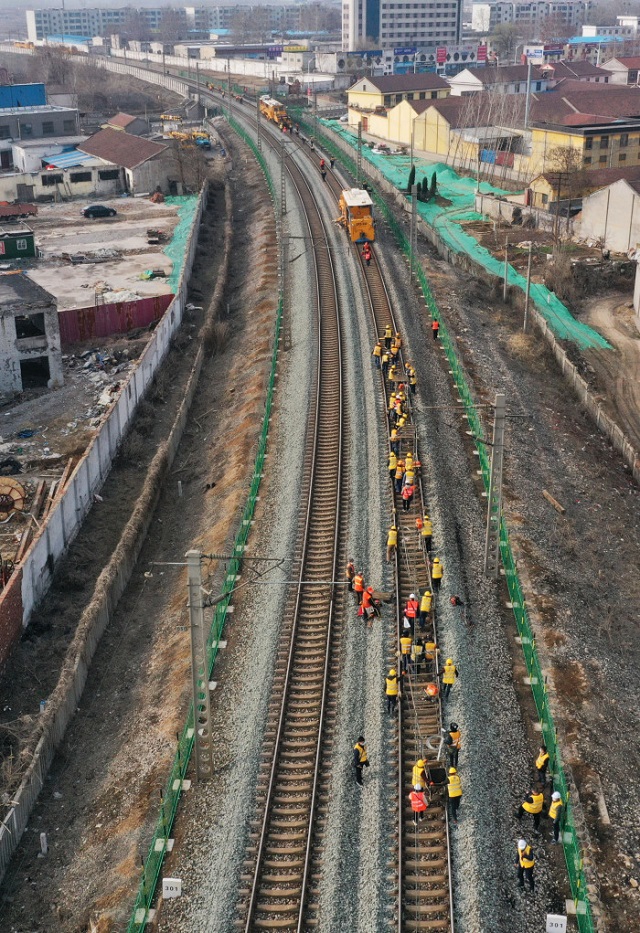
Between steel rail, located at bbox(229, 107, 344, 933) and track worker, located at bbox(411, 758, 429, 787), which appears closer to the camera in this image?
steel rail, located at bbox(229, 107, 344, 933)

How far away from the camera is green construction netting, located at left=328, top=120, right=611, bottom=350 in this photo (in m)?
50.7

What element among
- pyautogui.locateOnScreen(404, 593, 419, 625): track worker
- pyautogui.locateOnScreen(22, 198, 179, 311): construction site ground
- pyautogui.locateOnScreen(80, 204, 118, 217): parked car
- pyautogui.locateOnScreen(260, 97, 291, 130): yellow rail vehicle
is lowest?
pyautogui.locateOnScreen(404, 593, 419, 625): track worker

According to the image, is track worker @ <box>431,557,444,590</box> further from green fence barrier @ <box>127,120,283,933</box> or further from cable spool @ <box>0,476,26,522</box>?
cable spool @ <box>0,476,26,522</box>

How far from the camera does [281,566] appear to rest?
→ 2794cm

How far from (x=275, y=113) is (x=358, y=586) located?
79.2m

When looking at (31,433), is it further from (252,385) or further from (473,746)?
(473,746)

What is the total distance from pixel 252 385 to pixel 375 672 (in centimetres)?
1890

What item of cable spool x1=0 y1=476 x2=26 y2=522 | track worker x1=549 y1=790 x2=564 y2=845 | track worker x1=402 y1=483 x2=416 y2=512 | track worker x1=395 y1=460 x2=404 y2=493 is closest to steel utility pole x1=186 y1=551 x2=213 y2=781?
track worker x1=549 y1=790 x2=564 y2=845

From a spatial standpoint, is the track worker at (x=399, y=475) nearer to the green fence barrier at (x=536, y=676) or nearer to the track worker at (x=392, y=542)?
the green fence barrier at (x=536, y=676)

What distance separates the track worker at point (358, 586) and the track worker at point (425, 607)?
1451mm

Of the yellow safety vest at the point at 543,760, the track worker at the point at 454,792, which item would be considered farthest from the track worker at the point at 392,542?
the track worker at the point at 454,792

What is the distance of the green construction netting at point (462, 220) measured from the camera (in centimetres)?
5069

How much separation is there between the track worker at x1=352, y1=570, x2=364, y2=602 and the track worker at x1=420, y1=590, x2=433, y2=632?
145 cm

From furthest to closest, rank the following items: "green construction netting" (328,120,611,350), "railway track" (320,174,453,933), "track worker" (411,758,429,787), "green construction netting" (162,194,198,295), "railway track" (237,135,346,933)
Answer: "green construction netting" (162,194,198,295) < "green construction netting" (328,120,611,350) < "track worker" (411,758,429,787) < "railway track" (237,135,346,933) < "railway track" (320,174,453,933)
